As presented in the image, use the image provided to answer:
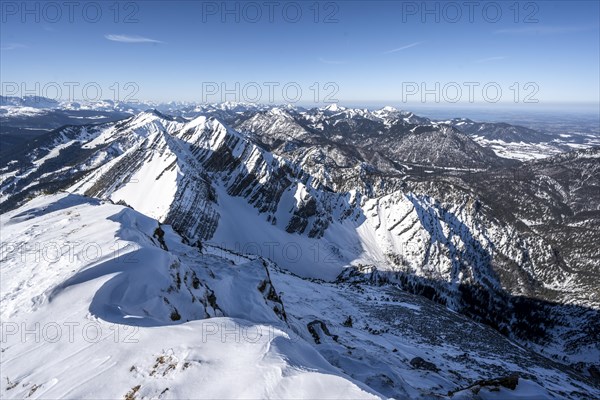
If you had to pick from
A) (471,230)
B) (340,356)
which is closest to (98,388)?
(340,356)

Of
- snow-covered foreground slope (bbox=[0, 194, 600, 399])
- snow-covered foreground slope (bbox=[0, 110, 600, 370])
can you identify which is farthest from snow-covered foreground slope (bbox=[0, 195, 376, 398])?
snow-covered foreground slope (bbox=[0, 110, 600, 370])

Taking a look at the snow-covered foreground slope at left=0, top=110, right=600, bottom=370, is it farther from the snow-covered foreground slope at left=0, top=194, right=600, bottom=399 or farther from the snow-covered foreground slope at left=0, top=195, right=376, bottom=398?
the snow-covered foreground slope at left=0, top=195, right=376, bottom=398

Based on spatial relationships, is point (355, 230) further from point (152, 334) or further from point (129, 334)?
point (129, 334)

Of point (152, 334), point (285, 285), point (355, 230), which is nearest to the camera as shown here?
point (152, 334)

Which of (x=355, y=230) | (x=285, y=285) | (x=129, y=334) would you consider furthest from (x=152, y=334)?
(x=355, y=230)

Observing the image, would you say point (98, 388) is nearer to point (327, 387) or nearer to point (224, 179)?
point (327, 387)

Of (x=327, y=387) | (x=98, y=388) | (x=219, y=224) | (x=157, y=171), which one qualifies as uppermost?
(x=157, y=171)

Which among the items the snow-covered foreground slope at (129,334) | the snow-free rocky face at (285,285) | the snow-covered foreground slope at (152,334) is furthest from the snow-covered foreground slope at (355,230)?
the snow-covered foreground slope at (129,334)
